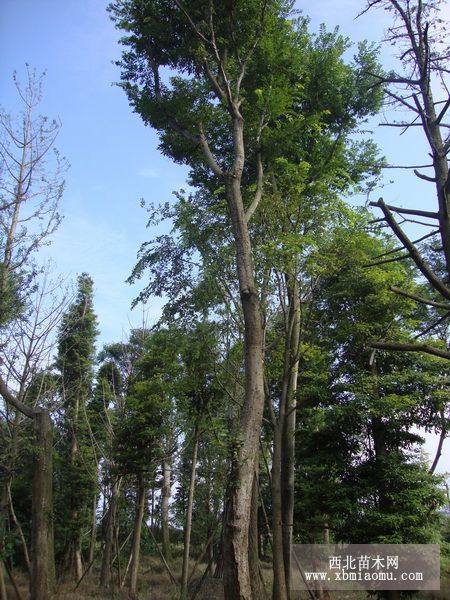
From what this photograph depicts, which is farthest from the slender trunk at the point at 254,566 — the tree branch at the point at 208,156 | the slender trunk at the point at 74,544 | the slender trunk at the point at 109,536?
the slender trunk at the point at 74,544

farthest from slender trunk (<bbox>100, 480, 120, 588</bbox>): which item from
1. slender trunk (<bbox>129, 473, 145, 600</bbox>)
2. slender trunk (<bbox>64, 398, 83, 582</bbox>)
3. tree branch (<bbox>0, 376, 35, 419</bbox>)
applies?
tree branch (<bbox>0, 376, 35, 419</bbox>)

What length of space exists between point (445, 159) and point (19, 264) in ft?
30.3

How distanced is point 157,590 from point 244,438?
1225 cm

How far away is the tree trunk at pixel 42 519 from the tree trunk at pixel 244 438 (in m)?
5.01

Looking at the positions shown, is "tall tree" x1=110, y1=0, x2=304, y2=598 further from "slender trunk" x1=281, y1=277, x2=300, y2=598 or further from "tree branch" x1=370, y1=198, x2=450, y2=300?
"tree branch" x1=370, y1=198, x2=450, y2=300

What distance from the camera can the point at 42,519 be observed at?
8.49m

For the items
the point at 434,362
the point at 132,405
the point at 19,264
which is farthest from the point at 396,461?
the point at 19,264

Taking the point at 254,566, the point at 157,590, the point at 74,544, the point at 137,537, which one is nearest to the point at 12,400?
the point at 254,566

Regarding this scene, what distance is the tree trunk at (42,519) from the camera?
820cm

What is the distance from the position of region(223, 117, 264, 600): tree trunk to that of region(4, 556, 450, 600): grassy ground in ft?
19.6

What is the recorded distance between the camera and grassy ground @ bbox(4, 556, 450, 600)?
1120 cm

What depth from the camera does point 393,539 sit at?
27.8ft

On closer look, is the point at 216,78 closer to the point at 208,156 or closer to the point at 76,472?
the point at 208,156

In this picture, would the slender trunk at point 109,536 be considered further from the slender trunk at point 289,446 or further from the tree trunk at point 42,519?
the slender trunk at point 289,446
